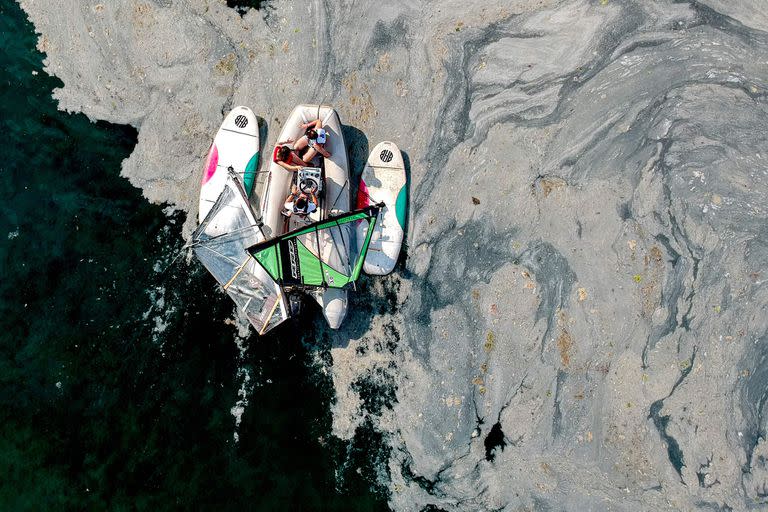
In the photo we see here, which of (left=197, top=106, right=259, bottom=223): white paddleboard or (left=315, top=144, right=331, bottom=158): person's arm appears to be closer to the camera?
(left=315, top=144, right=331, bottom=158): person's arm

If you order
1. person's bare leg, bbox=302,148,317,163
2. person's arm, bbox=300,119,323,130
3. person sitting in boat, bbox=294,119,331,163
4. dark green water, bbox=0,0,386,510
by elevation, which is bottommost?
dark green water, bbox=0,0,386,510

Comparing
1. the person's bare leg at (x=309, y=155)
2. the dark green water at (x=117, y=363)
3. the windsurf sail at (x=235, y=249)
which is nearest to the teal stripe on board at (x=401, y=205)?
the person's bare leg at (x=309, y=155)

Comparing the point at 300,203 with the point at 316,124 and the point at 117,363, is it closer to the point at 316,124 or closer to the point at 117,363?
the point at 316,124

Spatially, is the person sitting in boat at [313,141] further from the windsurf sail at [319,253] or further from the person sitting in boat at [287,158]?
the windsurf sail at [319,253]

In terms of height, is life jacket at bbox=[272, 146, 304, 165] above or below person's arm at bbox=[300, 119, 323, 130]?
below

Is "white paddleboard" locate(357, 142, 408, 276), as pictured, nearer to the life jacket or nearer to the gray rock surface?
the gray rock surface

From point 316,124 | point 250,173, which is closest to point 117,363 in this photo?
point 250,173

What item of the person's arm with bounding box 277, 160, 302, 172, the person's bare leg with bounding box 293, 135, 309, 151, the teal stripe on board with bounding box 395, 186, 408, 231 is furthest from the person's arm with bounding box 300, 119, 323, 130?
the teal stripe on board with bounding box 395, 186, 408, 231
